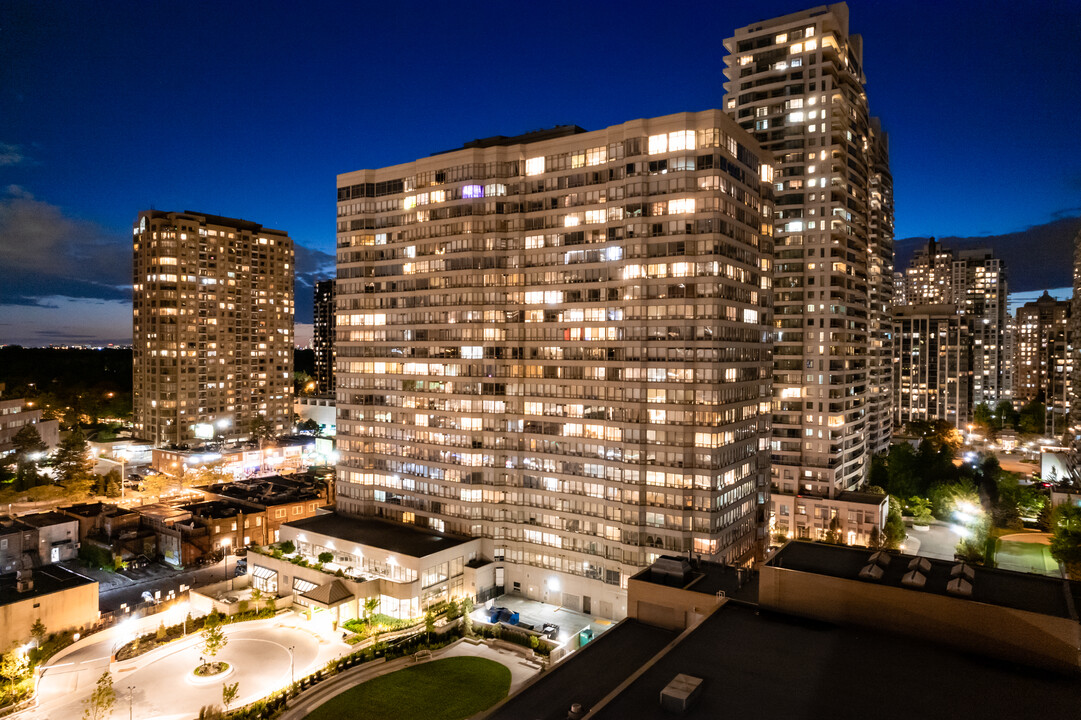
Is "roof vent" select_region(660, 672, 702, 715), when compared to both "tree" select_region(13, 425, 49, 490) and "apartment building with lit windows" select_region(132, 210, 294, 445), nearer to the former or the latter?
"tree" select_region(13, 425, 49, 490)

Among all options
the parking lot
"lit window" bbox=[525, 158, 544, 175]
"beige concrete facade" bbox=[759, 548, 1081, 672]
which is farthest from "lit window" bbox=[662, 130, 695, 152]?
the parking lot

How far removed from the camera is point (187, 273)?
171875 millimetres

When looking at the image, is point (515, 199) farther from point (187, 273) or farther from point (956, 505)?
point (187, 273)

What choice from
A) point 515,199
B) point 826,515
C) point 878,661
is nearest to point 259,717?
point 878,661

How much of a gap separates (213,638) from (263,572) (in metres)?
25.5

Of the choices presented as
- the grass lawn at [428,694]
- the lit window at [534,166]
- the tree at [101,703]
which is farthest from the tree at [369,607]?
the lit window at [534,166]

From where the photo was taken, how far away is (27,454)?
445 ft

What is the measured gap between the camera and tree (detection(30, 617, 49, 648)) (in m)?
67.1

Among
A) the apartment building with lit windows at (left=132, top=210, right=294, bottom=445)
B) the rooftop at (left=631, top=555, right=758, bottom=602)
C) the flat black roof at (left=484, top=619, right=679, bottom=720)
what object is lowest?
the flat black roof at (left=484, top=619, right=679, bottom=720)

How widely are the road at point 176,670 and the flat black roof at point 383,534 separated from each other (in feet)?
47.1

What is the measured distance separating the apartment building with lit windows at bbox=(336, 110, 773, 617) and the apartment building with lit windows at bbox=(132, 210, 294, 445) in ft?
312

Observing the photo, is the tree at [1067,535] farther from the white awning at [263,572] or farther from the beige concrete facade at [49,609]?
the beige concrete facade at [49,609]

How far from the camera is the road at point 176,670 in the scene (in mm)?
55750

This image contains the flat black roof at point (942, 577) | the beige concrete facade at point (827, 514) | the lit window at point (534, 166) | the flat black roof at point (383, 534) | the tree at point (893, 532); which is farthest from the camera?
the beige concrete facade at point (827, 514)
